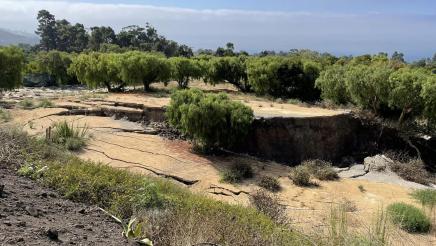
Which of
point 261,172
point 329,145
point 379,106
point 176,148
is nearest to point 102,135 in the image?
point 176,148

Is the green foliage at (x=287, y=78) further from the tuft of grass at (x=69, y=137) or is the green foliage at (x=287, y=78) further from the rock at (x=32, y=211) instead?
the rock at (x=32, y=211)

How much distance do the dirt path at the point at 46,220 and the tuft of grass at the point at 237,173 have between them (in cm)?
674

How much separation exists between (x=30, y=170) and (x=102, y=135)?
328 inches

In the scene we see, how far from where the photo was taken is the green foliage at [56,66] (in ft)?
133

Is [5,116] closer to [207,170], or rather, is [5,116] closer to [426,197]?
[207,170]

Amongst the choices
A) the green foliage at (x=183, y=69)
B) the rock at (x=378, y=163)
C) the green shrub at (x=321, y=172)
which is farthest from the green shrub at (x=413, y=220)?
the green foliage at (x=183, y=69)

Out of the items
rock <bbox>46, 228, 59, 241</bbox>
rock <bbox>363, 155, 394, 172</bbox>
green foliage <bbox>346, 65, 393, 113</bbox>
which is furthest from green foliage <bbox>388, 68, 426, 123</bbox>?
rock <bbox>46, 228, 59, 241</bbox>

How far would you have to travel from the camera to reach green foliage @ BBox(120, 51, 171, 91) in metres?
23.6

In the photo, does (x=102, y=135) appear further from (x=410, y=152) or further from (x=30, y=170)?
(x=410, y=152)

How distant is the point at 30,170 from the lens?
577cm

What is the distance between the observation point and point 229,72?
28.5m

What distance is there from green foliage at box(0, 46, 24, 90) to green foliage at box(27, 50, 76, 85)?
1788 centimetres

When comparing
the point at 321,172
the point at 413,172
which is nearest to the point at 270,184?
the point at 321,172

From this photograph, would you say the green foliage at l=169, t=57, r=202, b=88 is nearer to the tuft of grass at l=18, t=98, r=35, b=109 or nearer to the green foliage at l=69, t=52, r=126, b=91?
the green foliage at l=69, t=52, r=126, b=91
